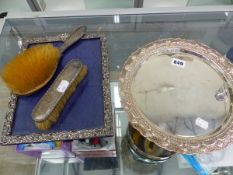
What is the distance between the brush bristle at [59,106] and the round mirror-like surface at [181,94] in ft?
0.25

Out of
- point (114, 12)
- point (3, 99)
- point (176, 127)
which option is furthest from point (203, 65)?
point (3, 99)

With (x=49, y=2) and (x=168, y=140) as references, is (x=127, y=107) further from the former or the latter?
(x=49, y=2)

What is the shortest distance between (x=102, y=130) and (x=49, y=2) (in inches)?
29.8

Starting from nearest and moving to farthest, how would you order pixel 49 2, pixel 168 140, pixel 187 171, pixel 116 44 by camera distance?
1. pixel 168 140
2. pixel 187 171
3. pixel 116 44
4. pixel 49 2

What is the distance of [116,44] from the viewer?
1.71 ft

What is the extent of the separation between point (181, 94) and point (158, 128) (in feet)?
0.23

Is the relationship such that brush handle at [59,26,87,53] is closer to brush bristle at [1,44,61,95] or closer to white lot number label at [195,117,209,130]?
brush bristle at [1,44,61,95]

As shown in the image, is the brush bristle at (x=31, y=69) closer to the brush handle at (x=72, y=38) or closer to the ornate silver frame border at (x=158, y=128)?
the brush handle at (x=72, y=38)

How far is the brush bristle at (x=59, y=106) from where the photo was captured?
1.05 feet

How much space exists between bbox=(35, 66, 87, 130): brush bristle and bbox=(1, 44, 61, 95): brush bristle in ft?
0.15

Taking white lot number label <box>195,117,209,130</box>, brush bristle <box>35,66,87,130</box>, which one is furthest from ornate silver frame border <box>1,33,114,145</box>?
white lot number label <box>195,117,209,130</box>

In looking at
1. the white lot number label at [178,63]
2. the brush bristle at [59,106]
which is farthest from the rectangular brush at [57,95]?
the white lot number label at [178,63]

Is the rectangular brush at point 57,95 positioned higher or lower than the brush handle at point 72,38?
lower

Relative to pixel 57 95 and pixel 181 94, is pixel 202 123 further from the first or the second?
pixel 57 95
